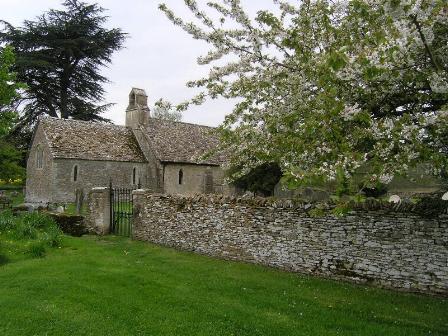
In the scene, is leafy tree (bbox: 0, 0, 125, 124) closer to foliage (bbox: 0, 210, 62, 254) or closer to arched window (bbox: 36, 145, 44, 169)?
arched window (bbox: 36, 145, 44, 169)

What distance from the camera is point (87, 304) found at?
771cm

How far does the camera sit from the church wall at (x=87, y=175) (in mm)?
29781

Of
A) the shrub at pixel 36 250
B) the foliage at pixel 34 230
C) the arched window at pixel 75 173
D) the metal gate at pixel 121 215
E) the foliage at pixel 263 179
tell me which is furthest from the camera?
the arched window at pixel 75 173

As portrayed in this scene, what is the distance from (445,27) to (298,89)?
2.28 m

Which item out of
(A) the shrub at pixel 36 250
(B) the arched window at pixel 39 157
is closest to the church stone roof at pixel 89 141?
(B) the arched window at pixel 39 157

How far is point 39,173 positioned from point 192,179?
11.3 meters

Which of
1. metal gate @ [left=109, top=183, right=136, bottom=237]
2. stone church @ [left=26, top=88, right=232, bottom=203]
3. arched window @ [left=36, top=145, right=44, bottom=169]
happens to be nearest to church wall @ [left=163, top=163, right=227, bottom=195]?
stone church @ [left=26, top=88, right=232, bottom=203]

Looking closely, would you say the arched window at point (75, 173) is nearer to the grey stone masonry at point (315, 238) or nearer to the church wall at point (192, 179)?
the church wall at point (192, 179)

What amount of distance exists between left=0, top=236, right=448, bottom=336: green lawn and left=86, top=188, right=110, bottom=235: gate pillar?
5113 millimetres

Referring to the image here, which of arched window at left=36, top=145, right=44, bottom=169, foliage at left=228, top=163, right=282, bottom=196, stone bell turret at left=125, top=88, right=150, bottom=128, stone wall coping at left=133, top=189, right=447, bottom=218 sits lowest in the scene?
stone wall coping at left=133, top=189, right=447, bottom=218

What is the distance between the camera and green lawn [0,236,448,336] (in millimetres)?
6691

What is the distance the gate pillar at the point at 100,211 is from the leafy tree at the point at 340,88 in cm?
885

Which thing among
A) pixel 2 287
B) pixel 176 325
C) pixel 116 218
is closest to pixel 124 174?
pixel 116 218

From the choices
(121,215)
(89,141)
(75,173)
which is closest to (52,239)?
(121,215)
